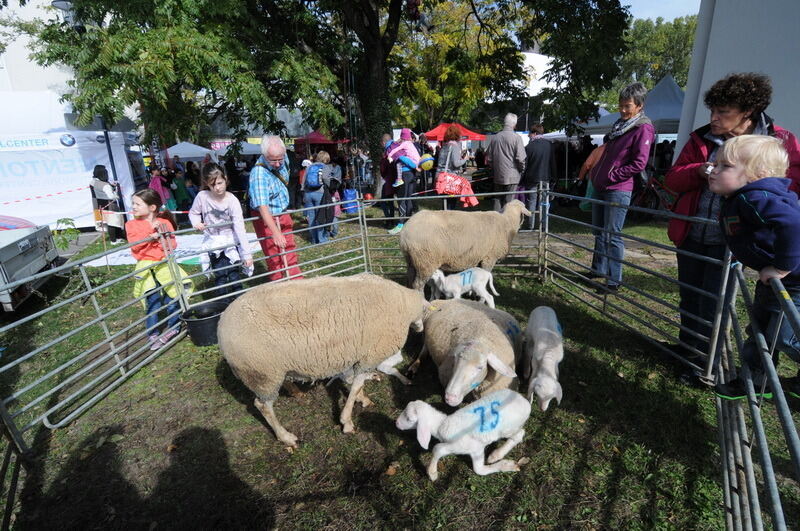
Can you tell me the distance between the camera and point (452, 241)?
4918 mm

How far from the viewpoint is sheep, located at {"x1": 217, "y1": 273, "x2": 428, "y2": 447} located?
2787 mm

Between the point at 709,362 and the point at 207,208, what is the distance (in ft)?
16.6

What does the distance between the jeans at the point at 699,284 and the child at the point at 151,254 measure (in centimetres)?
493

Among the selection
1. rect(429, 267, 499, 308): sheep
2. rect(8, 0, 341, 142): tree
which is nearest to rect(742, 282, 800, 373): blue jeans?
rect(429, 267, 499, 308): sheep

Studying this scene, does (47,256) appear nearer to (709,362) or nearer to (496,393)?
(496,393)

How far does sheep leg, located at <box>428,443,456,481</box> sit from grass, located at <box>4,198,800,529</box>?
0.07 m

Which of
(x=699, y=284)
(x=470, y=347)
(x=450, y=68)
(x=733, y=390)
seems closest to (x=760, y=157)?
(x=733, y=390)

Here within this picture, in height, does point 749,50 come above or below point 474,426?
above

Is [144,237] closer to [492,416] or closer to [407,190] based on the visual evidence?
[492,416]

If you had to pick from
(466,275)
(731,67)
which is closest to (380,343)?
(466,275)

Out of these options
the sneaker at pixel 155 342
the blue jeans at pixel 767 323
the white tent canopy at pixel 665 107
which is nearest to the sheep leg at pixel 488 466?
the blue jeans at pixel 767 323

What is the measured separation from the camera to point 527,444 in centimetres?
275

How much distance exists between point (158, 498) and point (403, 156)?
24.4 ft

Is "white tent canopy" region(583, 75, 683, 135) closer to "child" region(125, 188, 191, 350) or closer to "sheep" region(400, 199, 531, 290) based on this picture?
"sheep" region(400, 199, 531, 290)
